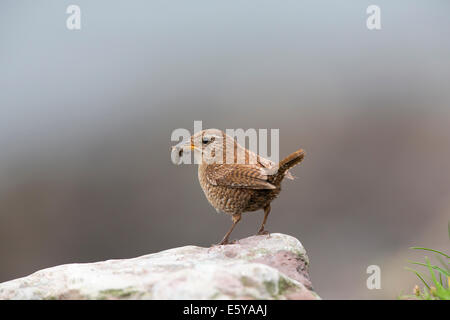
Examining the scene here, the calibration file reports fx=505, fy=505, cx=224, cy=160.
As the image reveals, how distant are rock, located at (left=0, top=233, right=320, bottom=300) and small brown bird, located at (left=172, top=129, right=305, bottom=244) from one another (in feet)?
1.13

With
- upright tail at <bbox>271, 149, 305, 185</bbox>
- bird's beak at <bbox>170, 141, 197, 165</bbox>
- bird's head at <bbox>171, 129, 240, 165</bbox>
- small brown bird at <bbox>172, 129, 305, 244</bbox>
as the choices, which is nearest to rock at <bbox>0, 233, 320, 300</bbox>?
small brown bird at <bbox>172, 129, 305, 244</bbox>

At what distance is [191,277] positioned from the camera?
274 cm

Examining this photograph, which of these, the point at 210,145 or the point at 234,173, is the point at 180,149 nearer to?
the point at 210,145

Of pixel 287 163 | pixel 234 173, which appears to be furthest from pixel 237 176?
pixel 287 163

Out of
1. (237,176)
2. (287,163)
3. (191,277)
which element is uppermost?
(287,163)

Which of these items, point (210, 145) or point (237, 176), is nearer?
point (237, 176)

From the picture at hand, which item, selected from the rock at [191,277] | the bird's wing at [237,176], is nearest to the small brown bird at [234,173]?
the bird's wing at [237,176]

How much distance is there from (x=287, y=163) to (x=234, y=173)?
539 mm

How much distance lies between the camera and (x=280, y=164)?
384 centimetres
